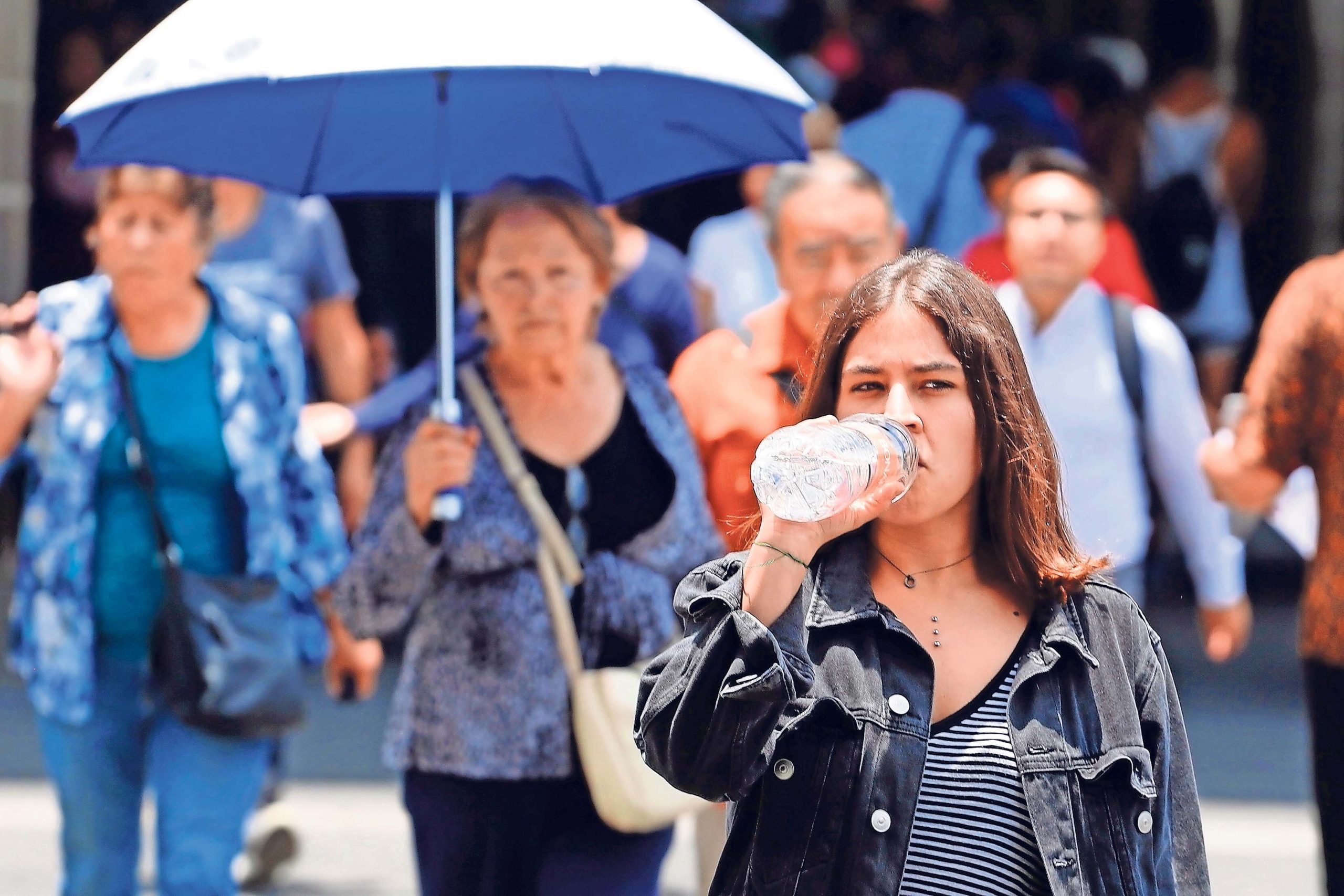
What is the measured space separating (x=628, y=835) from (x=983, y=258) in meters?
2.64

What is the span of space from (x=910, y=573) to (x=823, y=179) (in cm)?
253

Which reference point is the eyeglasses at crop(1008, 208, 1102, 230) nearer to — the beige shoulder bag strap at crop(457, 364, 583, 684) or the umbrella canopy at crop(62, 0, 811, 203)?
the umbrella canopy at crop(62, 0, 811, 203)

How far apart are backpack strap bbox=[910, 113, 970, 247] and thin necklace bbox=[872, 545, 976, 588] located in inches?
184

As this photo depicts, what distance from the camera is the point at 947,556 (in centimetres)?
271

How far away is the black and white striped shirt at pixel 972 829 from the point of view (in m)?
2.48

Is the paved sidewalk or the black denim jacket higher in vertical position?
the black denim jacket

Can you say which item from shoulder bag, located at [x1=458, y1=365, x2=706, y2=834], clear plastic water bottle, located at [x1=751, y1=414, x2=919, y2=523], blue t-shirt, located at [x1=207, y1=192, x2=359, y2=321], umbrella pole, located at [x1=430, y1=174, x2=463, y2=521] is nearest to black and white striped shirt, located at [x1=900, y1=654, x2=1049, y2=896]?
clear plastic water bottle, located at [x1=751, y1=414, x2=919, y2=523]

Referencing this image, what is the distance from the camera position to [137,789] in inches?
186

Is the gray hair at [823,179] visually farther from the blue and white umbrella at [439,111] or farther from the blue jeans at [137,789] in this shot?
the blue jeans at [137,789]

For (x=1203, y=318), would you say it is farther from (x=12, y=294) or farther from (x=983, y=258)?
(x=12, y=294)

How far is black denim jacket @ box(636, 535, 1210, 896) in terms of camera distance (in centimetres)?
245

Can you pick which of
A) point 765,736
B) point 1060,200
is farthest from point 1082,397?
point 765,736

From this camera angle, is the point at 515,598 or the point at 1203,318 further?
the point at 1203,318

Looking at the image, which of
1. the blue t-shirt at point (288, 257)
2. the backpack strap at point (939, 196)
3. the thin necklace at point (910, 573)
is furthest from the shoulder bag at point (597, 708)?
the backpack strap at point (939, 196)
